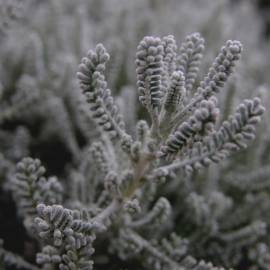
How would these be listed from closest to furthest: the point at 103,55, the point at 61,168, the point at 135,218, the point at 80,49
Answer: the point at 103,55, the point at 135,218, the point at 61,168, the point at 80,49

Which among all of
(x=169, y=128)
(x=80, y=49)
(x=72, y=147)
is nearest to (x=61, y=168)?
(x=72, y=147)

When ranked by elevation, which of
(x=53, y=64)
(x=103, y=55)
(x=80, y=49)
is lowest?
(x=103, y=55)

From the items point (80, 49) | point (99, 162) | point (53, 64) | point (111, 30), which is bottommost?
point (99, 162)

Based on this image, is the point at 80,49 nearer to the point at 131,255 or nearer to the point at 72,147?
the point at 72,147

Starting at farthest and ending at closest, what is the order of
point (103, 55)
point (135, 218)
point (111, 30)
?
point (111, 30) < point (135, 218) < point (103, 55)

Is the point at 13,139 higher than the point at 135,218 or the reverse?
higher

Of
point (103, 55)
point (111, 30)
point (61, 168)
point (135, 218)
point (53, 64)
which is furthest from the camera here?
point (111, 30)

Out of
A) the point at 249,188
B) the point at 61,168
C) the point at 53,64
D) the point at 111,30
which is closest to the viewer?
the point at 249,188

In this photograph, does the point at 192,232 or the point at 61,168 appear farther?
the point at 61,168

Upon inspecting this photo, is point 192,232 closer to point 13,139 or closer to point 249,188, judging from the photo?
point 249,188

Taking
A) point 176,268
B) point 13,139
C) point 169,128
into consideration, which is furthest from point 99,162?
point 13,139
